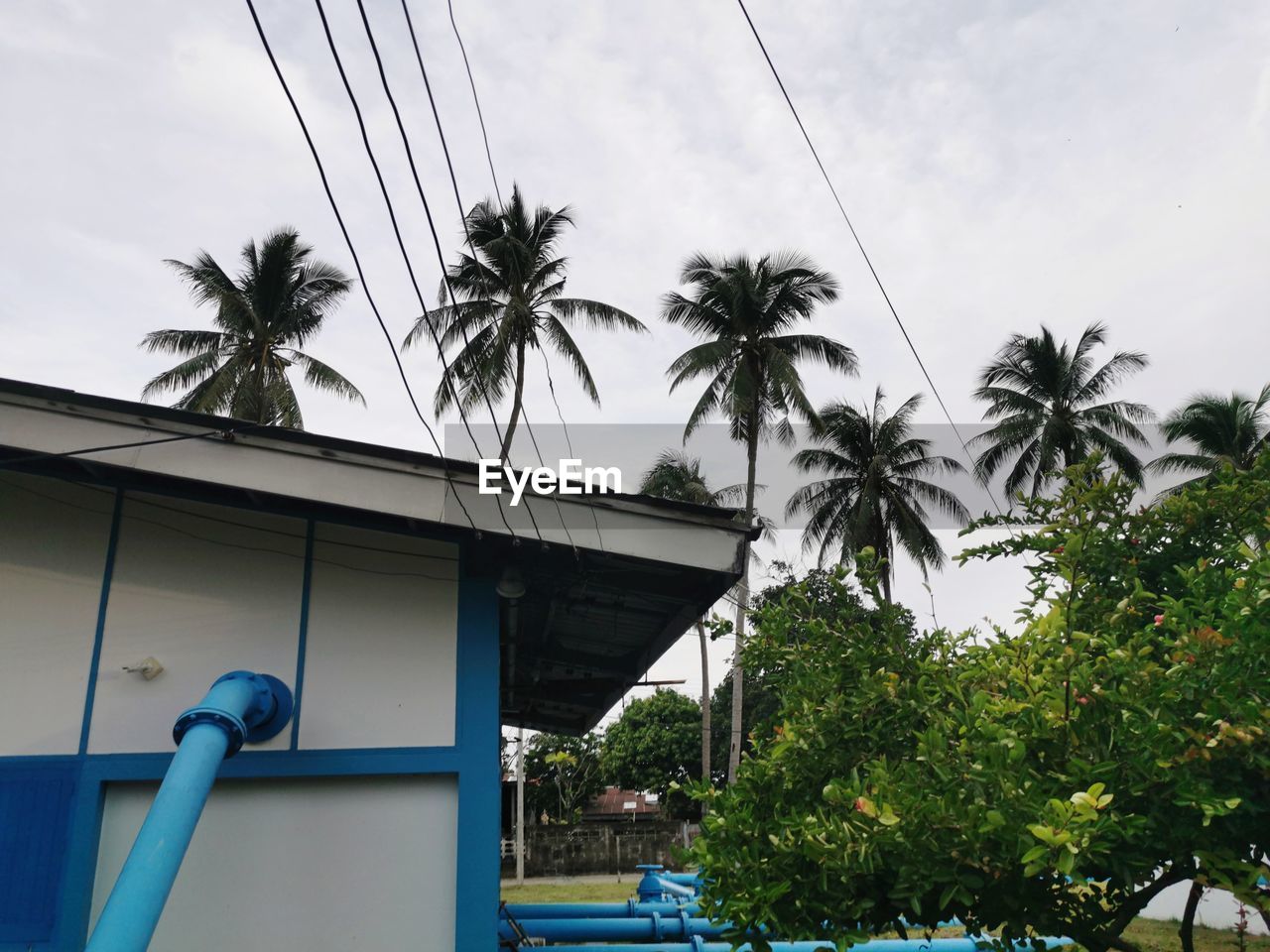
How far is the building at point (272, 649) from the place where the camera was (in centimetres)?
566

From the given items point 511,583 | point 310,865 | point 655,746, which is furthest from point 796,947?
point 655,746

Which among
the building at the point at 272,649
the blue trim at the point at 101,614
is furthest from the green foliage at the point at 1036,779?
the blue trim at the point at 101,614

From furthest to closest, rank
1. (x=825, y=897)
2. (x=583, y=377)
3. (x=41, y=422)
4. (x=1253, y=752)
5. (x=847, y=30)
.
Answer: (x=583, y=377)
(x=41, y=422)
(x=847, y=30)
(x=825, y=897)
(x=1253, y=752)

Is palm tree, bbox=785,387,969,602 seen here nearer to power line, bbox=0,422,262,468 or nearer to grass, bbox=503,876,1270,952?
grass, bbox=503,876,1270,952

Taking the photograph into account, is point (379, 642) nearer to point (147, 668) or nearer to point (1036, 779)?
point (147, 668)

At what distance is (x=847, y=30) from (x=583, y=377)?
2299 centimetres

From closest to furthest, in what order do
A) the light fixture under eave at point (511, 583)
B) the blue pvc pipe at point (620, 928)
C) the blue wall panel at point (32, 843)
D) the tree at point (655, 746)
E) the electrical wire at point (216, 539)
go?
the blue wall panel at point (32, 843), the electrical wire at point (216, 539), the light fixture under eave at point (511, 583), the blue pvc pipe at point (620, 928), the tree at point (655, 746)

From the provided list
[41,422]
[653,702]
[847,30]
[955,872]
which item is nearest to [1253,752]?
[955,872]

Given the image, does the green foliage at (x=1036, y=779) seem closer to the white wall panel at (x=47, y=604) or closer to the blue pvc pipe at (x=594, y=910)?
the white wall panel at (x=47, y=604)

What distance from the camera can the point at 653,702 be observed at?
51156mm

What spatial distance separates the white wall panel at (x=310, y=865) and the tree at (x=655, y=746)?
44609 millimetres

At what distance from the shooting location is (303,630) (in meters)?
6.16

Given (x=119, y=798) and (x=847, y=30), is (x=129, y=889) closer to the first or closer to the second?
(x=119, y=798)

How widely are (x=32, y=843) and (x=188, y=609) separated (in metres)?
1.52
